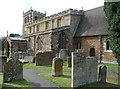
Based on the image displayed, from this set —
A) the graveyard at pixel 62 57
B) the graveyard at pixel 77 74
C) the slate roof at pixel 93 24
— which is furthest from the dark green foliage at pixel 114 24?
the graveyard at pixel 77 74

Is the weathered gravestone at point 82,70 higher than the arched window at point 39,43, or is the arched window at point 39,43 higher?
the arched window at point 39,43

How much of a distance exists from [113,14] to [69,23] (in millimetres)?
12935

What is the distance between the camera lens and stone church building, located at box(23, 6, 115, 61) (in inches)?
1137

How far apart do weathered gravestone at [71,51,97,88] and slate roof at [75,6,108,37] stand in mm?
14845

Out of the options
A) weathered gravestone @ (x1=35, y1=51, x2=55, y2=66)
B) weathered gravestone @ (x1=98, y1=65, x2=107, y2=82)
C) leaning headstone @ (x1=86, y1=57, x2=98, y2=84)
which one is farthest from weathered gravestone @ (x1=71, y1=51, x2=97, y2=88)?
weathered gravestone @ (x1=35, y1=51, x2=55, y2=66)

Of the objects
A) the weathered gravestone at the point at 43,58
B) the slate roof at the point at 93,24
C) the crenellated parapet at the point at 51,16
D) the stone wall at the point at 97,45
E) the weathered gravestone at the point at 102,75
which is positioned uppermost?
the crenellated parapet at the point at 51,16

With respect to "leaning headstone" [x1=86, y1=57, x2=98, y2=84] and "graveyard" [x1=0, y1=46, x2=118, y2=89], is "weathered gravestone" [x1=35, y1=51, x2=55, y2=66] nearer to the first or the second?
"graveyard" [x1=0, y1=46, x2=118, y2=89]

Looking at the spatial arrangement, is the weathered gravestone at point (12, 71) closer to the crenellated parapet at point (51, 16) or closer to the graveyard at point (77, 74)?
the graveyard at point (77, 74)

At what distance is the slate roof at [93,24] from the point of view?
29477 mm

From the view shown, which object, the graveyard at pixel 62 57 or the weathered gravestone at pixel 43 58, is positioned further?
the weathered gravestone at pixel 43 58

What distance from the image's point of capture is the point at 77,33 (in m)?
33.1

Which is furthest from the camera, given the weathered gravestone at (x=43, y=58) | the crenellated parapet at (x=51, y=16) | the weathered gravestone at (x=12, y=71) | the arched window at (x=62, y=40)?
the arched window at (x=62, y=40)

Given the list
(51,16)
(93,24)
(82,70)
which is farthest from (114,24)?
(51,16)

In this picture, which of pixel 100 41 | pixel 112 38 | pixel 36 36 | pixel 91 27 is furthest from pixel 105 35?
pixel 36 36
